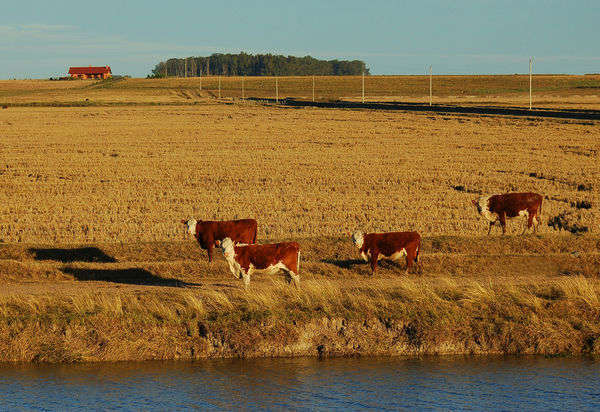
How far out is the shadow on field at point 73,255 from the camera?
20.4 meters

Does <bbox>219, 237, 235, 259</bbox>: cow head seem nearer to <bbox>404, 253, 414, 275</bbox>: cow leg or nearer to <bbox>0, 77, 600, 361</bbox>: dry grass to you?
<bbox>0, 77, 600, 361</bbox>: dry grass

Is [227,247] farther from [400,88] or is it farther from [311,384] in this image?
[400,88]

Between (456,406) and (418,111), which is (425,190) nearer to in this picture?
(456,406)

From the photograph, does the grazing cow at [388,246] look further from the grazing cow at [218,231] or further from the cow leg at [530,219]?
the cow leg at [530,219]

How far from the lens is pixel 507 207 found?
2409 cm

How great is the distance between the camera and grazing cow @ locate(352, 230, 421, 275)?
18.4m

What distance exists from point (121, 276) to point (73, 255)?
263 centimetres

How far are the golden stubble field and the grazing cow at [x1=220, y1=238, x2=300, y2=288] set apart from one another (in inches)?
256

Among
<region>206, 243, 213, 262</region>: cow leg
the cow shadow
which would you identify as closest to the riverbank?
the cow shadow

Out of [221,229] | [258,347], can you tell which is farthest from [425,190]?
[258,347]

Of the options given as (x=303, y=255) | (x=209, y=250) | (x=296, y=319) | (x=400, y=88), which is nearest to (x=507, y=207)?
(x=303, y=255)

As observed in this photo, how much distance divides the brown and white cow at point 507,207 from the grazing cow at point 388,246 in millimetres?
6225

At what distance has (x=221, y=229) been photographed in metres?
20.1

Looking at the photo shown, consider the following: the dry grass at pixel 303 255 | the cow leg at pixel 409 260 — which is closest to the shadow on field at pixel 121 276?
the dry grass at pixel 303 255
